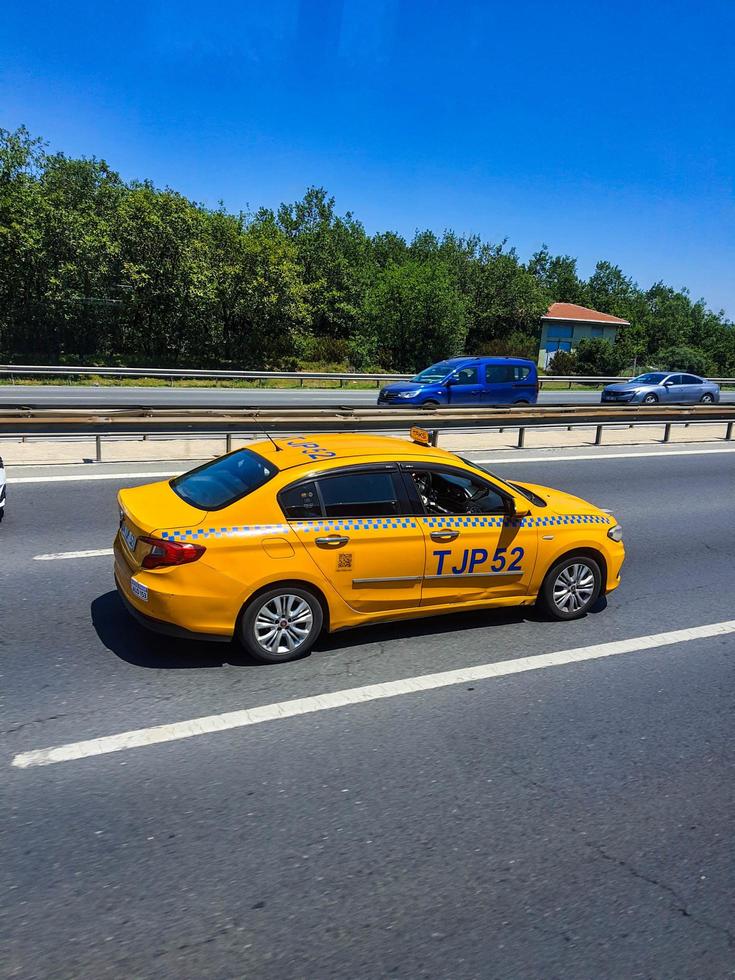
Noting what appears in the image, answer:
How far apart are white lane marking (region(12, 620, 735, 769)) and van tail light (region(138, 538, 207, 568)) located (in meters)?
1.06

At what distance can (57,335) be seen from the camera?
37938 millimetres

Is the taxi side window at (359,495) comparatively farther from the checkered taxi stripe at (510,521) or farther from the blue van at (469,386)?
the blue van at (469,386)

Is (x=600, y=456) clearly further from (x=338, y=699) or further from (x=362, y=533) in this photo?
(x=338, y=699)

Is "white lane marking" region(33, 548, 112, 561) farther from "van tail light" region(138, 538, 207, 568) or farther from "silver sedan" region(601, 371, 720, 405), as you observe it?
"silver sedan" region(601, 371, 720, 405)

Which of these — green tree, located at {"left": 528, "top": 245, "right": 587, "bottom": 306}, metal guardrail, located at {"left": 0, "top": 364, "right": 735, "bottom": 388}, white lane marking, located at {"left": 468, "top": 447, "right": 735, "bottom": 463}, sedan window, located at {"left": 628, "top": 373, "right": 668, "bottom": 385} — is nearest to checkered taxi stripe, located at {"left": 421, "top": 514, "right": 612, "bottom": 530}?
white lane marking, located at {"left": 468, "top": 447, "right": 735, "bottom": 463}

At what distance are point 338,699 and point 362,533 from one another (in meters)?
1.22

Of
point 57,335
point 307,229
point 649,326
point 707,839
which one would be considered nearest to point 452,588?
point 707,839

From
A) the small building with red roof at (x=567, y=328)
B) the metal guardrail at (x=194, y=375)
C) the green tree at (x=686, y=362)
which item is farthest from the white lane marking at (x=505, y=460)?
the small building with red roof at (x=567, y=328)

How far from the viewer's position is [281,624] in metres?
5.28

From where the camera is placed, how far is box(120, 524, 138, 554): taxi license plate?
528 centimetres

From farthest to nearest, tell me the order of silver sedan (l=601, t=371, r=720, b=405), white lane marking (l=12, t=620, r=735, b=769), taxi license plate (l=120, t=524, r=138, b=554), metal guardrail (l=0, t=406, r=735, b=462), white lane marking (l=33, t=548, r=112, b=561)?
silver sedan (l=601, t=371, r=720, b=405) → metal guardrail (l=0, t=406, r=735, b=462) → white lane marking (l=33, t=548, r=112, b=561) → taxi license plate (l=120, t=524, r=138, b=554) → white lane marking (l=12, t=620, r=735, b=769)

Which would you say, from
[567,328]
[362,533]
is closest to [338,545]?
[362,533]

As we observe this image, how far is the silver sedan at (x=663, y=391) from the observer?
2834 centimetres

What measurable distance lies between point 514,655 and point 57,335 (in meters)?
37.7
